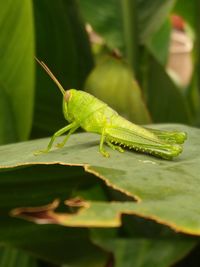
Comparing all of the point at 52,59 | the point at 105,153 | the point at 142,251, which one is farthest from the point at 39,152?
the point at 52,59

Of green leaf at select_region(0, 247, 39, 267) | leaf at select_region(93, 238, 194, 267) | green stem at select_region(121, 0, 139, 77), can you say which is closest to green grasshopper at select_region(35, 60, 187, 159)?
leaf at select_region(93, 238, 194, 267)

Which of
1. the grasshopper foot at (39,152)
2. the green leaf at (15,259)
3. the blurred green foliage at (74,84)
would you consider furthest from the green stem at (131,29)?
the grasshopper foot at (39,152)

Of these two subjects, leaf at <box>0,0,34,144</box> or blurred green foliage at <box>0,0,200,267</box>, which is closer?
blurred green foliage at <box>0,0,200,267</box>

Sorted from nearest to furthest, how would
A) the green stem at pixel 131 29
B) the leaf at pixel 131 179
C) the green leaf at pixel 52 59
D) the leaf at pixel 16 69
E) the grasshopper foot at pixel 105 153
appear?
the leaf at pixel 131 179 → the grasshopper foot at pixel 105 153 → the leaf at pixel 16 69 → the green leaf at pixel 52 59 → the green stem at pixel 131 29

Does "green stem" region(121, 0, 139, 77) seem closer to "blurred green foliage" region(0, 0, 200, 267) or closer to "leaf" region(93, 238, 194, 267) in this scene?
"blurred green foliage" region(0, 0, 200, 267)

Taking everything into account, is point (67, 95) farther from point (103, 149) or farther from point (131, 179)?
point (131, 179)

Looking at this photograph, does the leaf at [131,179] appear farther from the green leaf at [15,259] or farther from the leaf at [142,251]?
the green leaf at [15,259]
